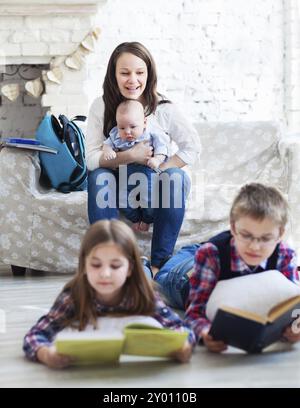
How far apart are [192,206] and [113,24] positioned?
201 cm

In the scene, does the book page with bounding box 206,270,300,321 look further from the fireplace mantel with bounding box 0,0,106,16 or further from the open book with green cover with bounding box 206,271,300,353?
the fireplace mantel with bounding box 0,0,106,16

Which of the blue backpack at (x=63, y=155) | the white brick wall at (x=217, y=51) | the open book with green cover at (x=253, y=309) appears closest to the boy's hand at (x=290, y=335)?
the open book with green cover at (x=253, y=309)

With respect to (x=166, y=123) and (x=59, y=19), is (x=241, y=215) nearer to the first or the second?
(x=166, y=123)

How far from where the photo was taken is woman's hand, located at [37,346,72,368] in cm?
150

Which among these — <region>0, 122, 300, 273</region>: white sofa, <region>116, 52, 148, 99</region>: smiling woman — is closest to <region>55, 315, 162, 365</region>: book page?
<region>116, 52, 148, 99</region>: smiling woman

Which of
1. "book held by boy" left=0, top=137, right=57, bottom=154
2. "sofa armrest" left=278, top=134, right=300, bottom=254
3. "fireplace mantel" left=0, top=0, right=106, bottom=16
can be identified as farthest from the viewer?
"fireplace mantel" left=0, top=0, right=106, bottom=16

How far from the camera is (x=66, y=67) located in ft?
15.2

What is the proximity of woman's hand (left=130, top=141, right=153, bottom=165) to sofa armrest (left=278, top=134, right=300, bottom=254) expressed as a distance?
941 mm

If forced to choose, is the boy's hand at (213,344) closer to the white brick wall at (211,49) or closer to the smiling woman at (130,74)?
the smiling woman at (130,74)

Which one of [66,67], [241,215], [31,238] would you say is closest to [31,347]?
[241,215]

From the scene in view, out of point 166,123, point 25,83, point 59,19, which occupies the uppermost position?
point 59,19

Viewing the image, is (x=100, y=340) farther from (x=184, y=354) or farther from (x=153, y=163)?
(x=153, y=163)

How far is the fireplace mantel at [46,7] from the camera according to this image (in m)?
4.50

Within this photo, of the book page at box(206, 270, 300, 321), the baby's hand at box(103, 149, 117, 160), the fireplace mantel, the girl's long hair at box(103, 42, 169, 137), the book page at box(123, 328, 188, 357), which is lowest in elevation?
the book page at box(123, 328, 188, 357)
